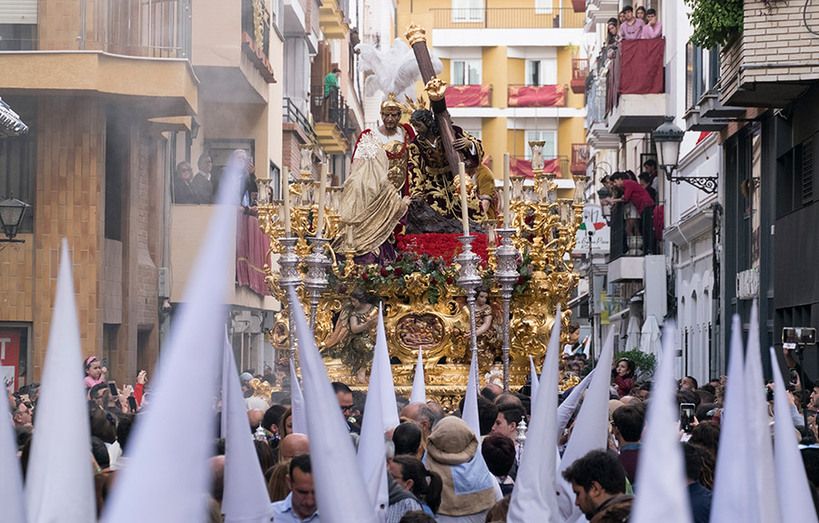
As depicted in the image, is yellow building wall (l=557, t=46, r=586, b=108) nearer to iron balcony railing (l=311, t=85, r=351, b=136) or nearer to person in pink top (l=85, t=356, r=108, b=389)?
iron balcony railing (l=311, t=85, r=351, b=136)

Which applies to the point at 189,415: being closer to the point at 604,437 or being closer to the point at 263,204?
the point at 604,437

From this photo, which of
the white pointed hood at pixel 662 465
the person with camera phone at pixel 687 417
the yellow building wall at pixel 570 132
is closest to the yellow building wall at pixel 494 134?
the yellow building wall at pixel 570 132

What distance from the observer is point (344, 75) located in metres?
49.7

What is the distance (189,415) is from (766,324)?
62.9ft

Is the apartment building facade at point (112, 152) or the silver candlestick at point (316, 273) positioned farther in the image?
the apartment building facade at point (112, 152)

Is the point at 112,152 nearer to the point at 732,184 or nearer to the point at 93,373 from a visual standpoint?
the point at 93,373

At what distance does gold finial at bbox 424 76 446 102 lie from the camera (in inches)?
560

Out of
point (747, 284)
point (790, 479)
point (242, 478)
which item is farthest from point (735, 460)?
point (747, 284)

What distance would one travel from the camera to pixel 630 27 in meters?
30.0

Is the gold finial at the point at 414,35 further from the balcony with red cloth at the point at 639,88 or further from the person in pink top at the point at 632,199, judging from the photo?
the balcony with red cloth at the point at 639,88

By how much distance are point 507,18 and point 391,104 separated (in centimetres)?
5317

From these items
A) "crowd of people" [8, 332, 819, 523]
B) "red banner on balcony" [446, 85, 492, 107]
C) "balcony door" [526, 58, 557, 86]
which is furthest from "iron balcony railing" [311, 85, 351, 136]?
"crowd of people" [8, 332, 819, 523]

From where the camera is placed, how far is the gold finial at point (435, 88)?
14.2 metres

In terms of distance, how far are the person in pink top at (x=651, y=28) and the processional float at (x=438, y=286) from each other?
15.8m
